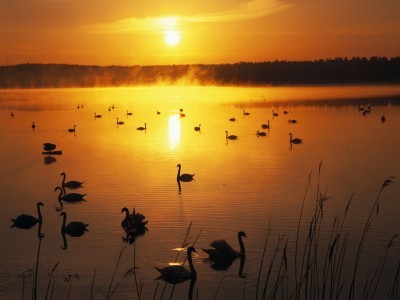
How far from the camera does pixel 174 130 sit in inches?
1548

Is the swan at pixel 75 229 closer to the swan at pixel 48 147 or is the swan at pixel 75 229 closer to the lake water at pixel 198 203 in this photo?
the lake water at pixel 198 203

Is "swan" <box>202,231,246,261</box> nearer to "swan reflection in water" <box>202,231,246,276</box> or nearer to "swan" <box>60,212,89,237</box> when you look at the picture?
Result: "swan reflection in water" <box>202,231,246,276</box>

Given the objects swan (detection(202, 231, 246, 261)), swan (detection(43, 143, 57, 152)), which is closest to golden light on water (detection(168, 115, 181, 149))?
swan (detection(43, 143, 57, 152))

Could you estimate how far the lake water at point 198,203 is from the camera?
10.3 m

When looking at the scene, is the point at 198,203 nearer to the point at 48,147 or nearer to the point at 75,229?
the point at 75,229

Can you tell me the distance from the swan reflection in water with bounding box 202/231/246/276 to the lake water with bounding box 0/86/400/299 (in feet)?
0.51

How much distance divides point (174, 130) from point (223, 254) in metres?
28.4

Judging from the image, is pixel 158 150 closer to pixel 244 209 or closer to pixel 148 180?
pixel 148 180

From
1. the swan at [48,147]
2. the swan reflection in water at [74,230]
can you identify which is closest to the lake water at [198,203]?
the swan reflection in water at [74,230]

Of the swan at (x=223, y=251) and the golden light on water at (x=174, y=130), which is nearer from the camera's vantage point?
the swan at (x=223, y=251)

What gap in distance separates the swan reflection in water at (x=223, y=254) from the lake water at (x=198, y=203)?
0.16 metres

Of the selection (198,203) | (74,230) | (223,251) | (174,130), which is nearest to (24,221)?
(74,230)

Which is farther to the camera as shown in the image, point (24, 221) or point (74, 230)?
point (24, 221)

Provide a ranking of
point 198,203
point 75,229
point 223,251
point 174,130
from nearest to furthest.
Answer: point 223,251
point 75,229
point 198,203
point 174,130
